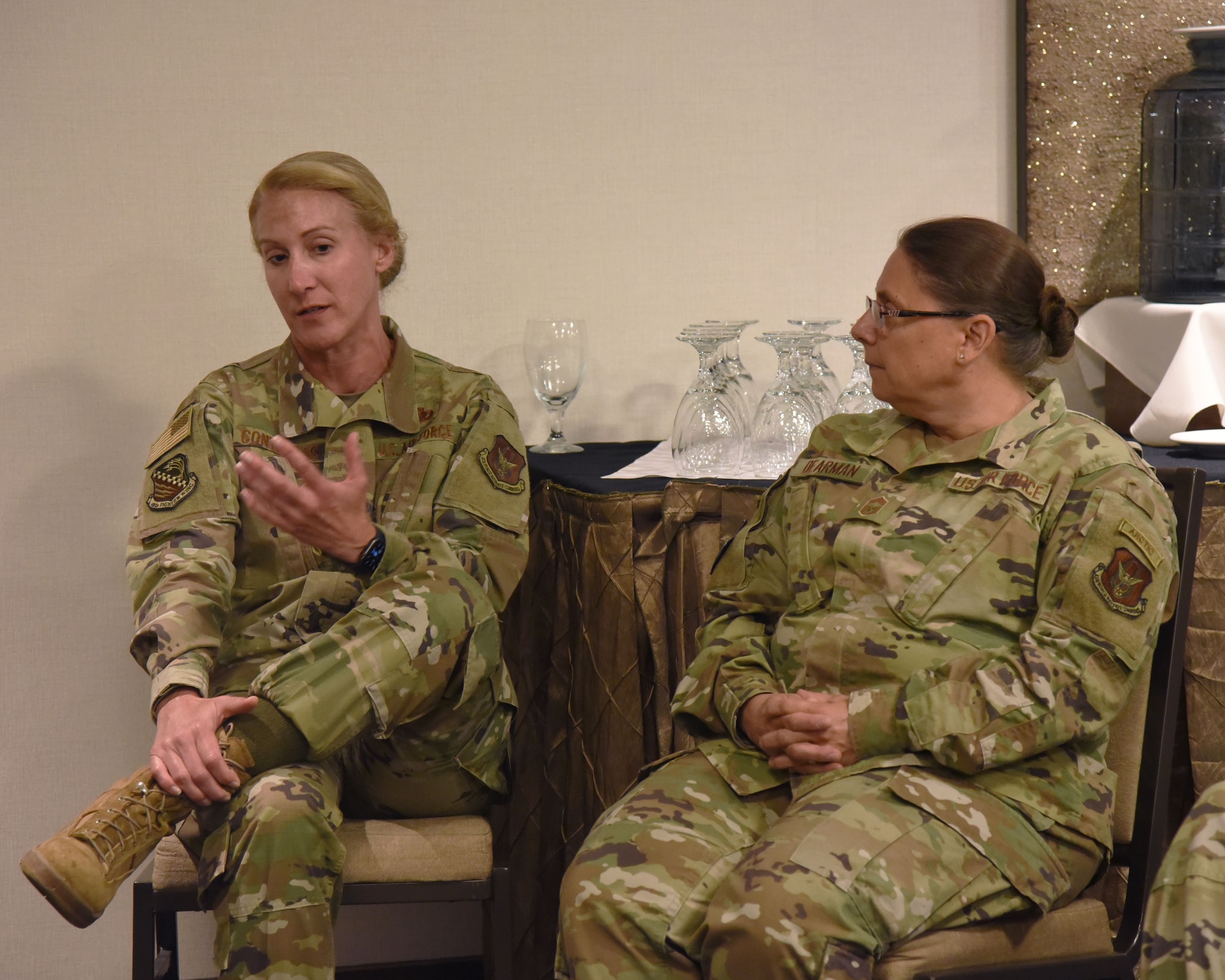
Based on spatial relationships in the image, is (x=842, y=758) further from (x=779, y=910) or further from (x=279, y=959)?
(x=279, y=959)

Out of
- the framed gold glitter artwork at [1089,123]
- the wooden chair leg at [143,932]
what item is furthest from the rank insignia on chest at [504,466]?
the framed gold glitter artwork at [1089,123]

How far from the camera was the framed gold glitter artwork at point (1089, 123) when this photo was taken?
2.79 metres

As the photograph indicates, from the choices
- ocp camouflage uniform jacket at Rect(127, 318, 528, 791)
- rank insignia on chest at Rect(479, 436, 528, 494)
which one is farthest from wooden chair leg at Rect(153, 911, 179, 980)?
rank insignia on chest at Rect(479, 436, 528, 494)

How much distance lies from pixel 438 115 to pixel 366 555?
1234mm

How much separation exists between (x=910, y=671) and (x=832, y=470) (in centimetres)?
33

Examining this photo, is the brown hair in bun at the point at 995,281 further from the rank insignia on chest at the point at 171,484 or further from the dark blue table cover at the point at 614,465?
the rank insignia on chest at the point at 171,484

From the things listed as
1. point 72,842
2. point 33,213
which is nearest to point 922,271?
point 72,842

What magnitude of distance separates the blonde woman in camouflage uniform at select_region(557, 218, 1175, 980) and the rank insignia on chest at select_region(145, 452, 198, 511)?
2.65 feet

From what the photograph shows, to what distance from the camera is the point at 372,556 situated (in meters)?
1.84

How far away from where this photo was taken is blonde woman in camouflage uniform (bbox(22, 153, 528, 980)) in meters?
1.68

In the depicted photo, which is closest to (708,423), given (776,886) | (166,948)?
(776,886)

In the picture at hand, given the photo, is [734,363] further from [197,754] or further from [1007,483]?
[197,754]

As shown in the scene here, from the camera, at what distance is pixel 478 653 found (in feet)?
6.16

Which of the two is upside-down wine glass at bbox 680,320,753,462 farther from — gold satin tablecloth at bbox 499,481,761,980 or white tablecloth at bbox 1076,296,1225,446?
white tablecloth at bbox 1076,296,1225,446
